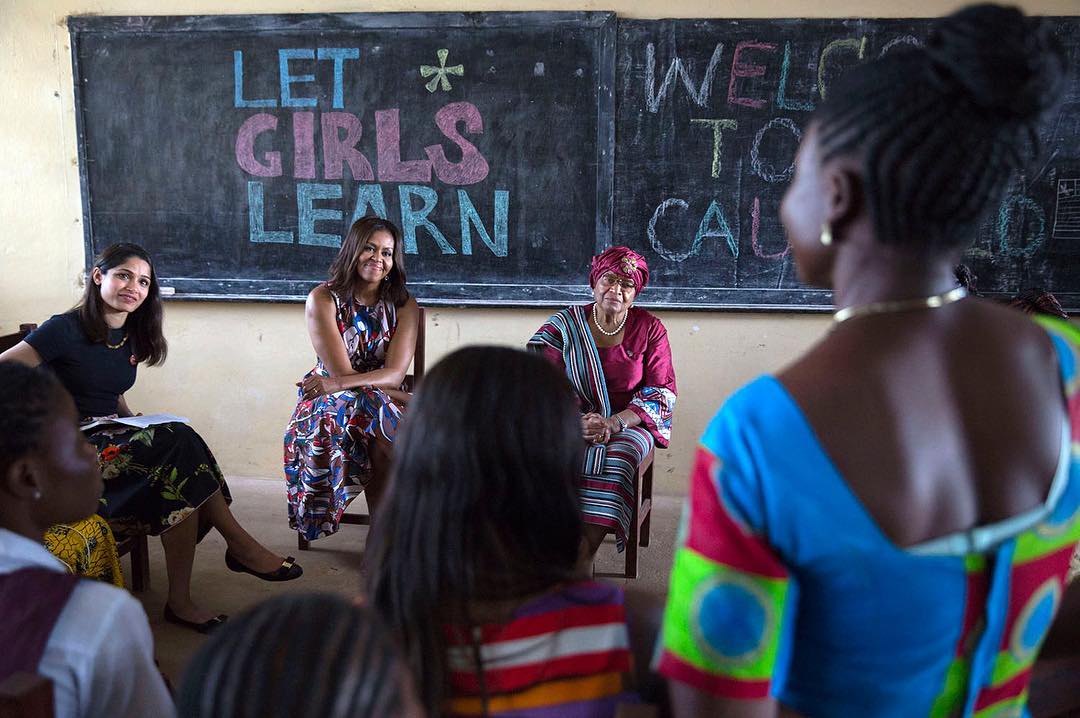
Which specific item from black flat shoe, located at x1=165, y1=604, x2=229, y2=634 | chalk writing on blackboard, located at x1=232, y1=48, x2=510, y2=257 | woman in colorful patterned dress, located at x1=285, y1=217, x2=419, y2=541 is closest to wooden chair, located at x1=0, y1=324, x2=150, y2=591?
black flat shoe, located at x1=165, y1=604, x2=229, y2=634

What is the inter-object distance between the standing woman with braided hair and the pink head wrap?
216cm

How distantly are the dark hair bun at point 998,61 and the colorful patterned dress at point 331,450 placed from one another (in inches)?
95.1

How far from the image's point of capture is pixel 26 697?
2.34ft

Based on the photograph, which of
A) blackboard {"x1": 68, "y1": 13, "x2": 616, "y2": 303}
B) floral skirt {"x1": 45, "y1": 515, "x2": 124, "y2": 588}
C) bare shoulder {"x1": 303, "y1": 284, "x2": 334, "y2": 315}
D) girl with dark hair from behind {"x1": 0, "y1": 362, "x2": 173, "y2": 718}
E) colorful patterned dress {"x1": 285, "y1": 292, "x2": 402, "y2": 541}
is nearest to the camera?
girl with dark hair from behind {"x1": 0, "y1": 362, "x2": 173, "y2": 718}

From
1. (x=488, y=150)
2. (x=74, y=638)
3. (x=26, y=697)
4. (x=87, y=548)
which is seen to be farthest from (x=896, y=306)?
(x=488, y=150)

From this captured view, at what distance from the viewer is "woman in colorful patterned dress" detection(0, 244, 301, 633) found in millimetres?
2340

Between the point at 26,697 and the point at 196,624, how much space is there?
1804 mm

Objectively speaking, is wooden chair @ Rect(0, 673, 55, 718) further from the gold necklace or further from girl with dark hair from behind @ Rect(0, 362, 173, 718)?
the gold necklace

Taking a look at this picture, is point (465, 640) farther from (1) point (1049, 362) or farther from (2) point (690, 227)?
(2) point (690, 227)

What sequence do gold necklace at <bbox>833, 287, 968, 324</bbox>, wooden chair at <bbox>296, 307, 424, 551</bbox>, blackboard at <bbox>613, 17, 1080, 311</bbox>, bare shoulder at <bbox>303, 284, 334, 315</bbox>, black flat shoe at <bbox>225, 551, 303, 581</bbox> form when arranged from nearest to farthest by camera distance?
gold necklace at <bbox>833, 287, 968, 324</bbox> → black flat shoe at <bbox>225, 551, 303, 581</bbox> → bare shoulder at <bbox>303, 284, 334, 315</bbox> → wooden chair at <bbox>296, 307, 424, 551</bbox> → blackboard at <bbox>613, 17, 1080, 311</bbox>

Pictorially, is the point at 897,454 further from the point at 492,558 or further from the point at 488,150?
the point at 488,150

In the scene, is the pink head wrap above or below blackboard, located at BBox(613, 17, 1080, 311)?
below

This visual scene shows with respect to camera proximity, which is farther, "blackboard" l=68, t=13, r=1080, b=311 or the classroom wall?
the classroom wall

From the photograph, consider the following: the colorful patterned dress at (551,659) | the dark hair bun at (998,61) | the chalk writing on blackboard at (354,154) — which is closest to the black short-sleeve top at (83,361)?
the chalk writing on blackboard at (354,154)
